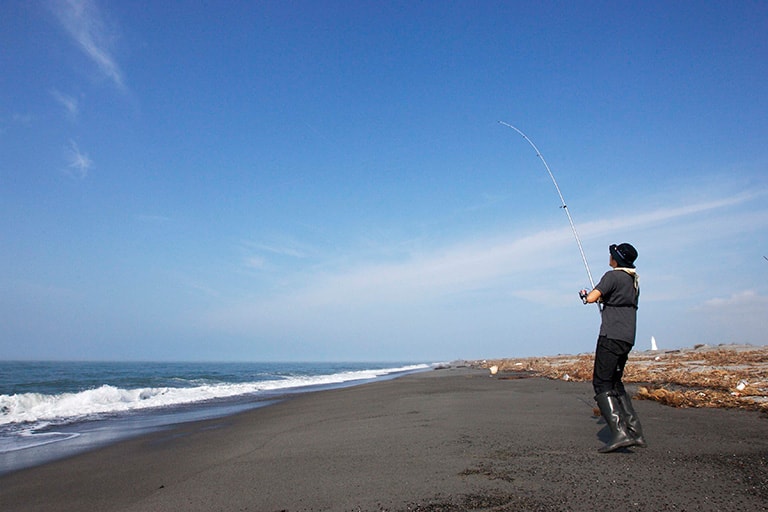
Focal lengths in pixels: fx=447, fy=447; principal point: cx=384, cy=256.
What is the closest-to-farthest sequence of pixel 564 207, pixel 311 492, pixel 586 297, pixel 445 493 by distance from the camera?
pixel 445 493 < pixel 311 492 < pixel 586 297 < pixel 564 207

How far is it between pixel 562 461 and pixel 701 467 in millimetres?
1075

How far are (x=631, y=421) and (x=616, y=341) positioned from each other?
0.80 m

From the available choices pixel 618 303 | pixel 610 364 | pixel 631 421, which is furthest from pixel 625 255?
pixel 631 421

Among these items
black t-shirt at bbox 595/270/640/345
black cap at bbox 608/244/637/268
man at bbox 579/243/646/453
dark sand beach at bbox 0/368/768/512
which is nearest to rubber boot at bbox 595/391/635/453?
man at bbox 579/243/646/453

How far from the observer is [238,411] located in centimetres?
1130

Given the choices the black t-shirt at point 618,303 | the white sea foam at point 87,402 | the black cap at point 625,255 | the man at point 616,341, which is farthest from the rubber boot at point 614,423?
the white sea foam at point 87,402

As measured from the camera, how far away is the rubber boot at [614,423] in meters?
4.23

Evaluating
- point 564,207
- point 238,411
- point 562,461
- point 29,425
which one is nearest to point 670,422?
point 562,461

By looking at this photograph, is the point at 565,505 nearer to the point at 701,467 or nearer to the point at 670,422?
the point at 701,467

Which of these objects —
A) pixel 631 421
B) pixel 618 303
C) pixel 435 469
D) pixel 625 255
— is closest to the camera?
pixel 435 469

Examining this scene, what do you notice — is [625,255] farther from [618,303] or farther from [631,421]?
[631,421]

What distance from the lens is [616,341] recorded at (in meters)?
4.66

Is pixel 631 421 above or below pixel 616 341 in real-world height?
below

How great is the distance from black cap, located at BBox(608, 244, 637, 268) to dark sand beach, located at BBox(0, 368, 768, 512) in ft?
6.18
